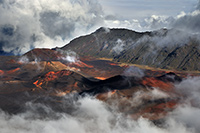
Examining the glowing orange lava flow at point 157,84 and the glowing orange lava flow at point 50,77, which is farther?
the glowing orange lava flow at point 50,77

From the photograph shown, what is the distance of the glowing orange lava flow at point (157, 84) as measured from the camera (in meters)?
115

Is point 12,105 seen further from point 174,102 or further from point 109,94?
point 174,102

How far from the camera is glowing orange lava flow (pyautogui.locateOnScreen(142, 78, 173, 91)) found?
114988mm

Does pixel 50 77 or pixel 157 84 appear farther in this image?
pixel 50 77

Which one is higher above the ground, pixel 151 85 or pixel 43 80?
pixel 43 80

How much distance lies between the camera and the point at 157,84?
117 metres

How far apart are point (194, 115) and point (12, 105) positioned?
265ft

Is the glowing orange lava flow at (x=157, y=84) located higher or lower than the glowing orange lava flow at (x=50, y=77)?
lower

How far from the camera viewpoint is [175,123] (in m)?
80.6

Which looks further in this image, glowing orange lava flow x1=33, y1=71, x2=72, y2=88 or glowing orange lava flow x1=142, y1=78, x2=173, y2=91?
glowing orange lava flow x1=33, y1=71, x2=72, y2=88

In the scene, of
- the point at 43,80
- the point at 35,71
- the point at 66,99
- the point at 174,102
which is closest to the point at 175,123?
the point at 174,102

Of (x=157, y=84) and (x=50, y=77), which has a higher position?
(x=50, y=77)

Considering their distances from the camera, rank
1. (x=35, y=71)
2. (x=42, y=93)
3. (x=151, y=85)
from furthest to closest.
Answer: (x=35, y=71), (x=42, y=93), (x=151, y=85)

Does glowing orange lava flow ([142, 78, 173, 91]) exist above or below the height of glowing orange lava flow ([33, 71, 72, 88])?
below
